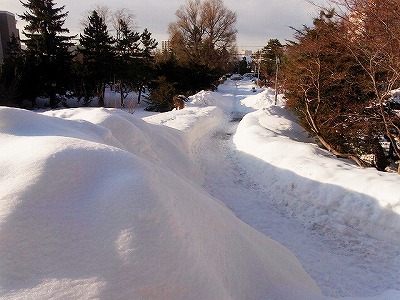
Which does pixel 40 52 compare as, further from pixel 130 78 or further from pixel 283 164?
pixel 283 164

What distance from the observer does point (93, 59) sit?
23594mm

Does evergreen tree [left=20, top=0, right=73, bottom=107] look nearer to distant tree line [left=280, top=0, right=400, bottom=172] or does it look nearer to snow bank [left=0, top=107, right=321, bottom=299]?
distant tree line [left=280, top=0, right=400, bottom=172]

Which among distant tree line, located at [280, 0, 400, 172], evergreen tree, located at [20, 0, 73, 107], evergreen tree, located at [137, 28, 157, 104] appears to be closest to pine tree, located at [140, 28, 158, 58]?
evergreen tree, located at [137, 28, 157, 104]

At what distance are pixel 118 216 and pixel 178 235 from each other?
44 centimetres

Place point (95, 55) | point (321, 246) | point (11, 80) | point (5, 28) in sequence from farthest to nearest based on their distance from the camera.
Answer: point (5, 28)
point (95, 55)
point (11, 80)
point (321, 246)

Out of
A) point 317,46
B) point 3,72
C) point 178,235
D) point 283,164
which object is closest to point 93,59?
point 3,72

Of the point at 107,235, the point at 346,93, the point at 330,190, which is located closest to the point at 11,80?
the point at 346,93

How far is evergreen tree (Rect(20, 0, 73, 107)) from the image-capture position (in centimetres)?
2203

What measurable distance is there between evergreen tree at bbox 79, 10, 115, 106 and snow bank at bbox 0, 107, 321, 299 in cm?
2179

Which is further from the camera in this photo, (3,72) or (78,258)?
(3,72)

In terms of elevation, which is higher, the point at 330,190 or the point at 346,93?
the point at 346,93

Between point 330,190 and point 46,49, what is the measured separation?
2264 centimetres

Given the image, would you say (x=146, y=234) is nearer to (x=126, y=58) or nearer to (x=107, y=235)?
(x=107, y=235)

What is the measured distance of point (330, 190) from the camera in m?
6.04
